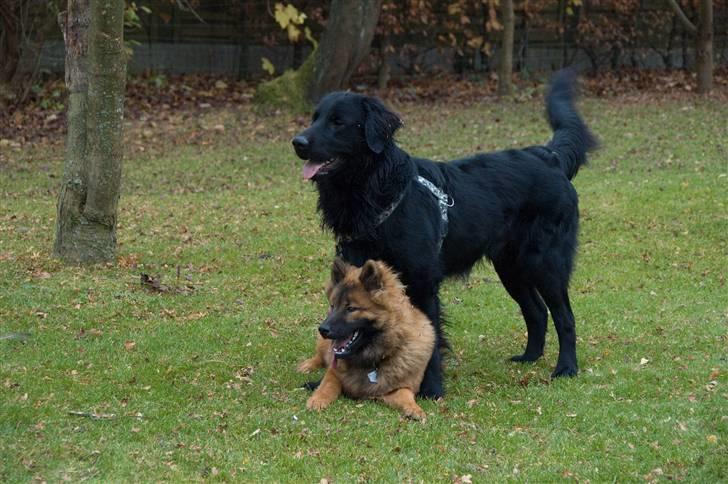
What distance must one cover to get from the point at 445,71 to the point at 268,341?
1806 cm

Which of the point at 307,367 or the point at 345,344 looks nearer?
the point at 345,344

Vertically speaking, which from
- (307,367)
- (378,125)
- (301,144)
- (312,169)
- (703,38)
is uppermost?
(378,125)

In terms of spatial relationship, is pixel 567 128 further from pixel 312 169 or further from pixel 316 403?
pixel 316 403

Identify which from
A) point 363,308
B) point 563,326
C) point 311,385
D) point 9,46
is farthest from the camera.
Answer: point 9,46

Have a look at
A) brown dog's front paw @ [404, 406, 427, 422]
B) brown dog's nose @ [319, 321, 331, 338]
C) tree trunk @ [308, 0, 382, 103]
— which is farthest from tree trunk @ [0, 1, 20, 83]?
brown dog's front paw @ [404, 406, 427, 422]

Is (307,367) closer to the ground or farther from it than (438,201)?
closer to the ground

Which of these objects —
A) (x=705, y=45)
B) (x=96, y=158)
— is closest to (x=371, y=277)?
(x=96, y=158)

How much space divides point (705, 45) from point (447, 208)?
16.1m

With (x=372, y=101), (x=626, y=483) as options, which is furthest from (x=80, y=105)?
(x=626, y=483)

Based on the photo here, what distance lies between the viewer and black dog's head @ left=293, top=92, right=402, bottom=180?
6.96 m

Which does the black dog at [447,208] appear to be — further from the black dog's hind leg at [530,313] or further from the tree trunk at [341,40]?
the tree trunk at [341,40]

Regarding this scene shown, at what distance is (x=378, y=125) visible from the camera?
7023 millimetres

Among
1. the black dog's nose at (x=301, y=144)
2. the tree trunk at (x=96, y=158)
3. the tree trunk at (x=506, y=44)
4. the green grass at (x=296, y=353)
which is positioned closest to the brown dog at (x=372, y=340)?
the green grass at (x=296, y=353)

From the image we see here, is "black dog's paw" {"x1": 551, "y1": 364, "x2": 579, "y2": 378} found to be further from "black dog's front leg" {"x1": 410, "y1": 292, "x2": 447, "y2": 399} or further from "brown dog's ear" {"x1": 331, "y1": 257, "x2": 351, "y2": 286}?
"brown dog's ear" {"x1": 331, "y1": 257, "x2": 351, "y2": 286}
